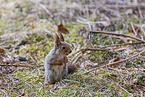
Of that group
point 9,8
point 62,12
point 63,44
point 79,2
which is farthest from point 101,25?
point 9,8

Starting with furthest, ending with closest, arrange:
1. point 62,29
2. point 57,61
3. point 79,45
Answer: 1. point 62,29
2. point 79,45
3. point 57,61

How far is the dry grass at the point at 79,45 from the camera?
8.61ft

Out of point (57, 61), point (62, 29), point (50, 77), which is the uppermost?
point (62, 29)

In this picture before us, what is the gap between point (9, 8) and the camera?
229 inches

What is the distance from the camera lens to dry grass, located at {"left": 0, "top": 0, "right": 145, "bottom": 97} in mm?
2625

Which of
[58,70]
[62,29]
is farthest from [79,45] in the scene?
[58,70]

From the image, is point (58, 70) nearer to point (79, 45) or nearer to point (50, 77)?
point (50, 77)

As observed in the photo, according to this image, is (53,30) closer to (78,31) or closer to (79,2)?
(78,31)

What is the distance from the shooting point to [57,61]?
2660 mm

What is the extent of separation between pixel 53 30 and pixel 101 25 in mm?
1132

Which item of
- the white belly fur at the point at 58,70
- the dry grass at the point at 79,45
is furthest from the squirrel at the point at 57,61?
the dry grass at the point at 79,45

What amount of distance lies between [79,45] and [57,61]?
4.08 feet

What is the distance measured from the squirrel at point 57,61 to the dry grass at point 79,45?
0.40 feet

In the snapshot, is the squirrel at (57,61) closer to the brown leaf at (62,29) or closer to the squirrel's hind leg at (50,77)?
the squirrel's hind leg at (50,77)
